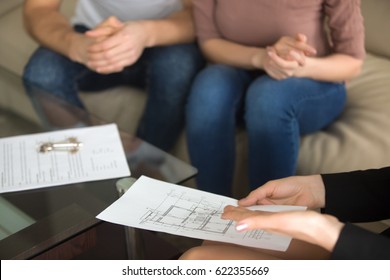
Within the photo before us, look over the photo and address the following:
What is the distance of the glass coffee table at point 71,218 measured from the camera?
1.06 metres

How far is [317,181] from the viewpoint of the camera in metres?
1.01

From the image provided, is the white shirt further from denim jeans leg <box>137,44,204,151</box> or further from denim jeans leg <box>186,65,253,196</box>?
denim jeans leg <box>186,65,253,196</box>

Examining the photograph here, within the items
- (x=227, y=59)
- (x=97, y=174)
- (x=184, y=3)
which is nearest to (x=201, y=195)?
(x=97, y=174)

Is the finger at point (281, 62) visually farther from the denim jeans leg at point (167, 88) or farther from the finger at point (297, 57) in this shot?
the denim jeans leg at point (167, 88)

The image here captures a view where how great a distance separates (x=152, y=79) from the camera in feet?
5.23

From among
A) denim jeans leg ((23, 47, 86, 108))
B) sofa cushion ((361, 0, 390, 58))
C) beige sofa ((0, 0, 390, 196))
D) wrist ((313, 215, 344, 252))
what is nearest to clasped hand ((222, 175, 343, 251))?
wrist ((313, 215, 344, 252))

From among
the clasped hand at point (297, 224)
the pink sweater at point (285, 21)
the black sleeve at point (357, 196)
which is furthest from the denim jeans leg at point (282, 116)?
the clasped hand at point (297, 224)

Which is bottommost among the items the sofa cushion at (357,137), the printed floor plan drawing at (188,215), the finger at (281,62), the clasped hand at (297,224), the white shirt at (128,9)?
the sofa cushion at (357,137)

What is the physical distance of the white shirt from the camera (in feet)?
5.37

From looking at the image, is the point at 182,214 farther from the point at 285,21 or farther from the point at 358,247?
the point at 285,21

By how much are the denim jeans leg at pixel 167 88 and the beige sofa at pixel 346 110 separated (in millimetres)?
53
